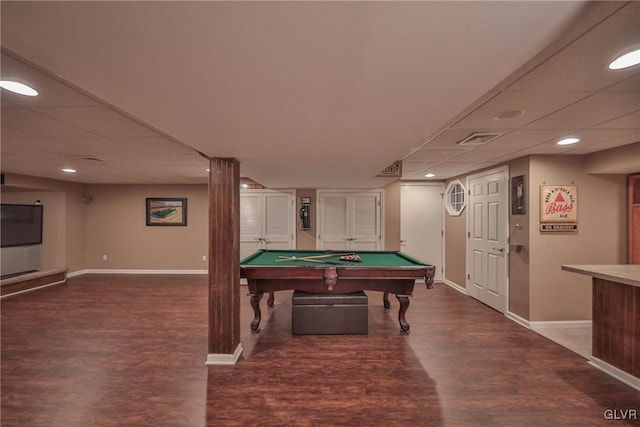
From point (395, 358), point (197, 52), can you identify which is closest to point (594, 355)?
point (395, 358)

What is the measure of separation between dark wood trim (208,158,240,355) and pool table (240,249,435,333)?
51 cm

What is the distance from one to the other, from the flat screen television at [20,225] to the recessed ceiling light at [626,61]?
8.79 m

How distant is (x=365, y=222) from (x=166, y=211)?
4.92 meters

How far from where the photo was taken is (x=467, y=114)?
2.25 m

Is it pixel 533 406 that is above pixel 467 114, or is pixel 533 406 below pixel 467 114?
below

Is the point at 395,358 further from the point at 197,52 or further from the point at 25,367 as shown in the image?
the point at 25,367

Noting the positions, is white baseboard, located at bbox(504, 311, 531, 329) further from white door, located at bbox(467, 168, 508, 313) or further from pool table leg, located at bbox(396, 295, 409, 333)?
pool table leg, located at bbox(396, 295, 409, 333)

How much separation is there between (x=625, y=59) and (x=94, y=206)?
30.0 feet

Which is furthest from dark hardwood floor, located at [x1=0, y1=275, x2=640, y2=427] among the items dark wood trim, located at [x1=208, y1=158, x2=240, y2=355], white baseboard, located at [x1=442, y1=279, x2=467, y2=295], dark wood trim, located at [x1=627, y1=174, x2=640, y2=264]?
dark wood trim, located at [x1=627, y1=174, x2=640, y2=264]

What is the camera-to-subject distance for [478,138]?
294 centimetres

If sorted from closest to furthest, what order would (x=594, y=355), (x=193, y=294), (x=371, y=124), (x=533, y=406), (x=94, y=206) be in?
(x=371, y=124) < (x=533, y=406) < (x=594, y=355) < (x=193, y=294) < (x=94, y=206)

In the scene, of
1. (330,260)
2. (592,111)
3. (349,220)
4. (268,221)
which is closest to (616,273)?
(592,111)

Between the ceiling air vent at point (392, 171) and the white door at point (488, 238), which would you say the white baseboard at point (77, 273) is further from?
the white door at point (488, 238)

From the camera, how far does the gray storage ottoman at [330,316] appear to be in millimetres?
3465
